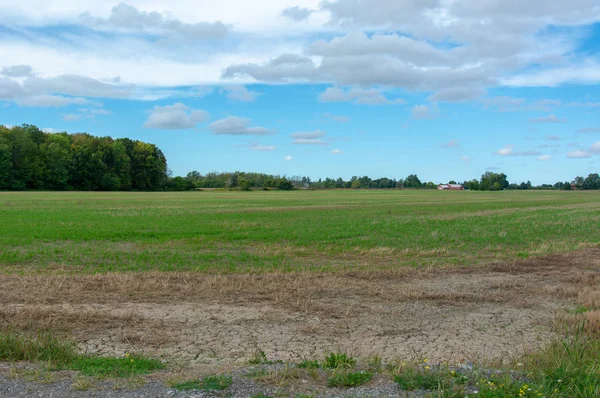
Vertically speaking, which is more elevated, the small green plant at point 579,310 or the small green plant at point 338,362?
the small green plant at point 338,362

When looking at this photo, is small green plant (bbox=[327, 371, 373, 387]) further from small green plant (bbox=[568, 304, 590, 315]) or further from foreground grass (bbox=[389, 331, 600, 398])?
small green plant (bbox=[568, 304, 590, 315])

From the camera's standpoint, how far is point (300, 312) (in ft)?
36.9

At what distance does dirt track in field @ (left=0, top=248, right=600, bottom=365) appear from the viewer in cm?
902

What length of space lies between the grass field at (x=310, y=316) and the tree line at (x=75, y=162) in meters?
109

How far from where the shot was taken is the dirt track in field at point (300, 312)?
9023mm

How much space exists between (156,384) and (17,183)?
12514 centimetres

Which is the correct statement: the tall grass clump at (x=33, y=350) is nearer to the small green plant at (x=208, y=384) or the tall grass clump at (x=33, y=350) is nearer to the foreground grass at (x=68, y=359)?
the foreground grass at (x=68, y=359)

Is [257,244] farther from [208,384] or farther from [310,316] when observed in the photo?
[208,384]

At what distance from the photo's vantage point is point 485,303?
12531 millimetres

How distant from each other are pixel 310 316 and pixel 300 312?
1.24ft

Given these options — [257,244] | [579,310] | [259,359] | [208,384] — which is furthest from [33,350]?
[257,244]

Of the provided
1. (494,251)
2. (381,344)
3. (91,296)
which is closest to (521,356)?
(381,344)

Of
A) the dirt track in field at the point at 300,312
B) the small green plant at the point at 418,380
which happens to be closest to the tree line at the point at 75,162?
the dirt track in field at the point at 300,312

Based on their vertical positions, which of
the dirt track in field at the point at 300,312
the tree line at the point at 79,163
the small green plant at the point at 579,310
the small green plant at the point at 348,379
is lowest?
the dirt track in field at the point at 300,312
